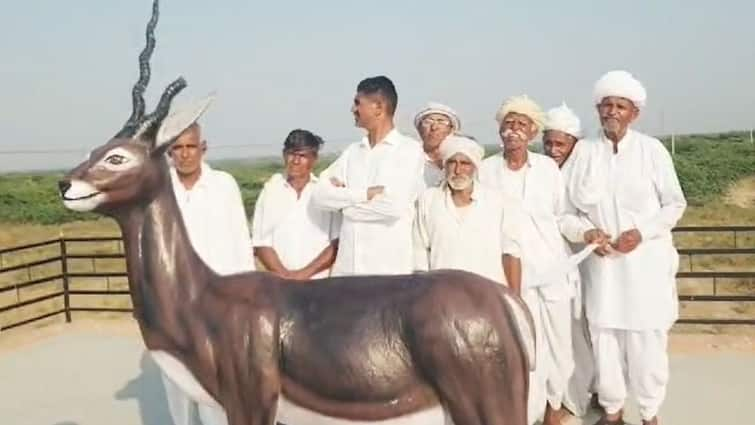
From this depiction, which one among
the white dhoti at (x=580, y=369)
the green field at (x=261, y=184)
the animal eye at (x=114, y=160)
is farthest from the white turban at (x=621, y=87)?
the green field at (x=261, y=184)

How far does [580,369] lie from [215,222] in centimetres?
244

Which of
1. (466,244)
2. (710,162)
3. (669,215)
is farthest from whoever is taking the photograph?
(710,162)

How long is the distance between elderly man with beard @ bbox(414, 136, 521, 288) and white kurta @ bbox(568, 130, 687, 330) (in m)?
0.84

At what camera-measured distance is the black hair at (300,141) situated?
13.8 ft

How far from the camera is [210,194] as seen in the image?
398 cm

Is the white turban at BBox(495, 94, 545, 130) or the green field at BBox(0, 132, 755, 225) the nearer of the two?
the white turban at BBox(495, 94, 545, 130)

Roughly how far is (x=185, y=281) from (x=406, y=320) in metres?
0.78

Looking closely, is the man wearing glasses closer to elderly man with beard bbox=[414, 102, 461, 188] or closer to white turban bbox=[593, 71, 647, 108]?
elderly man with beard bbox=[414, 102, 461, 188]

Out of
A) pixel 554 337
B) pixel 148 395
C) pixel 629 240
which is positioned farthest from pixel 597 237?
pixel 148 395

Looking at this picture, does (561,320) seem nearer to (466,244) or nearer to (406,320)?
(466,244)

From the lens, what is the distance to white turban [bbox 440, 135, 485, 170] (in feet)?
12.2

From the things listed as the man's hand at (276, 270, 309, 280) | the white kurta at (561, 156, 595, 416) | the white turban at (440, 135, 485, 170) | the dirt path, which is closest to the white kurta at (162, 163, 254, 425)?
the man's hand at (276, 270, 309, 280)

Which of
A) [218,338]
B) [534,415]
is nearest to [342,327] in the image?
[218,338]

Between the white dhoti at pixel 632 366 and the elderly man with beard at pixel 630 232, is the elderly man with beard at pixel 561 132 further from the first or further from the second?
the white dhoti at pixel 632 366
